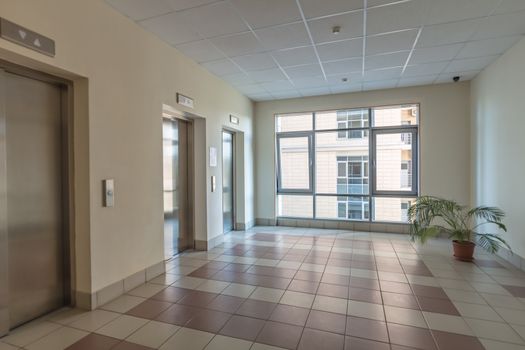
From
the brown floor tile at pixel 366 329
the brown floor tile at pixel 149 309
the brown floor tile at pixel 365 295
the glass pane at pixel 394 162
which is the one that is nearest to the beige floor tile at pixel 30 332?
the brown floor tile at pixel 149 309

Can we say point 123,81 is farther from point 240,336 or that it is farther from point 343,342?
point 343,342

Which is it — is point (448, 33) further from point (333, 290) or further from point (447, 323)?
point (333, 290)

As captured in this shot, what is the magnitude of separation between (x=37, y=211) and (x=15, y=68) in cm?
123

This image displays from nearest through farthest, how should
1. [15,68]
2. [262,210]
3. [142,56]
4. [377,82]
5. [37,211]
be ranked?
[15,68], [37,211], [142,56], [377,82], [262,210]

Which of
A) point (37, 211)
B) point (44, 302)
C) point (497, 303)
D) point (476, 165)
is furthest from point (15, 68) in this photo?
point (476, 165)

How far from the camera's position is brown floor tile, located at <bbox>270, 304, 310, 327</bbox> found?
2.44 metres

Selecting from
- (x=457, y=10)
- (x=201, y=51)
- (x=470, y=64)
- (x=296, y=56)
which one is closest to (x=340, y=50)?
(x=296, y=56)

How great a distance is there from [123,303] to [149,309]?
1.10 ft

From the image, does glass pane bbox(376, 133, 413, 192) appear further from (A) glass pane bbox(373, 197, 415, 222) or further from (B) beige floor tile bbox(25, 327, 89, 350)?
(B) beige floor tile bbox(25, 327, 89, 350)

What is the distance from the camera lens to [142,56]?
329 centimetres

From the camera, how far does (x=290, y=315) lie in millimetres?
2541

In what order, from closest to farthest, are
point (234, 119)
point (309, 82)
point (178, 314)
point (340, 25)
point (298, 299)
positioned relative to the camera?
point (178, 314) → point (298, 299) → point (340, 25) → point (309, 82) → point (234, 119)

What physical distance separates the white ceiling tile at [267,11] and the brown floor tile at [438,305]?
10.8 ft

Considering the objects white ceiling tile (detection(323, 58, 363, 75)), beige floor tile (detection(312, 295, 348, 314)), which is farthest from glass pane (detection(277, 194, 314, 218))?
beige floor tile (detection(312, 295, 348, 314))
